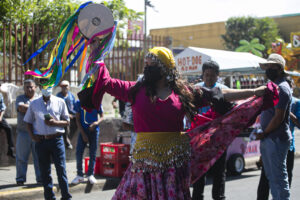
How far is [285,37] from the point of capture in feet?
188

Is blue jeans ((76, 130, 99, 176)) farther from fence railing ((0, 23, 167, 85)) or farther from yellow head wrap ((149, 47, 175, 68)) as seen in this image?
yellow head wrap ((149, 47, 175, 68))

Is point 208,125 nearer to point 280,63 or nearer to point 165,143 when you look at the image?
point 165,143

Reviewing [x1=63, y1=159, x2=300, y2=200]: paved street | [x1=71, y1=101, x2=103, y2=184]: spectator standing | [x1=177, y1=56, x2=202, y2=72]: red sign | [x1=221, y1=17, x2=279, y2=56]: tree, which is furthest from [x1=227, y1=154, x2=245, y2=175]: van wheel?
[x1=221, y1=17, x2=279, y2=56]: tree

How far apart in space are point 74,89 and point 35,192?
5864 millimetres

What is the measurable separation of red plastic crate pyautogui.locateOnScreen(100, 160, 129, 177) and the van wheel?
87.5 inches

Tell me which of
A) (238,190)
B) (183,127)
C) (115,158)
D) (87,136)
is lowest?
(238,190)

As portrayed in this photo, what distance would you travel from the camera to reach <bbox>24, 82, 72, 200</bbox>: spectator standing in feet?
19.7

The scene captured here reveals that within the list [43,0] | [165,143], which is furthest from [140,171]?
[43,0]

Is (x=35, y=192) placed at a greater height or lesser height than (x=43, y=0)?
lesser

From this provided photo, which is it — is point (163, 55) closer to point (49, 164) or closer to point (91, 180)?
point (49, 164)

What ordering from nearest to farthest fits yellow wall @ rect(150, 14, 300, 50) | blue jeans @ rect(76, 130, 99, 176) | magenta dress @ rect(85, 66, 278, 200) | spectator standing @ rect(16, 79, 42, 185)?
1. magenta dress @ rect(85, 66, 278, 200)
2. spectator standing @ rect(16, 79, 42, 185)
3. blue jeans @ rect(76, 130, 99, 176)
4. yellow wall @ rect(150, 14, 300, 50)

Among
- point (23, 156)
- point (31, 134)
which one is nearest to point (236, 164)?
point (23, 156)

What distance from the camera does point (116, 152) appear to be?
314 inches

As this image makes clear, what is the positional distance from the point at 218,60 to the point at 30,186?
9.16m
